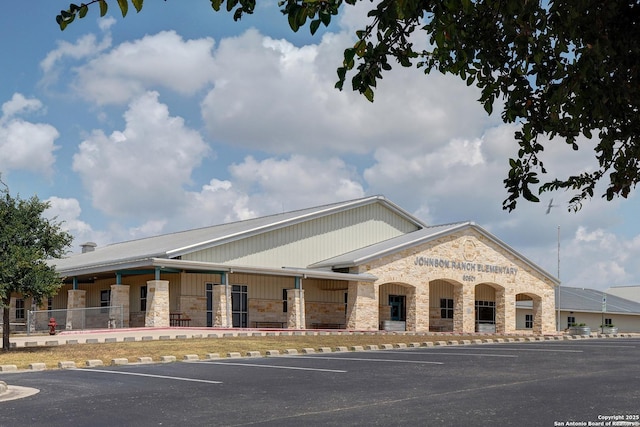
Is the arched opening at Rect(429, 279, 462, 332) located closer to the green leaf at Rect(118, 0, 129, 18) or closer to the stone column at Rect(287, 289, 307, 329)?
the stone column at Rect(287, 289, 307, 329)

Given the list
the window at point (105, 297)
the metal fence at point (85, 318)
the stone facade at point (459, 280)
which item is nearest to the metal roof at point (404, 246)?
the stone facade at point (459, 280)

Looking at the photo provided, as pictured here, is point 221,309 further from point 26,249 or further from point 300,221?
point 26,249

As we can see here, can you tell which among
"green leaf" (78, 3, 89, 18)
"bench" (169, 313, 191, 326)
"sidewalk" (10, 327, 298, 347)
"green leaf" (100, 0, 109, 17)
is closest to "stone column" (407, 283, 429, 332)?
"sidewalk" (10, 327, 298, 347)

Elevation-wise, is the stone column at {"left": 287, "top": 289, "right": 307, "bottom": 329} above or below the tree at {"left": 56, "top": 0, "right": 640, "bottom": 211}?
below

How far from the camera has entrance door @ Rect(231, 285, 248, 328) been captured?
38.7 metres

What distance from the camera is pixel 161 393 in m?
13.4

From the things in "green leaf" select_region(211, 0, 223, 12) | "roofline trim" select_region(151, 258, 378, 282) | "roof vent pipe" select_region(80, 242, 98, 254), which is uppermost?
"roof vent pipe" select_region(80, 242, 98, 254)

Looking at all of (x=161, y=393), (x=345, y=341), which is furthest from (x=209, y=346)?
(x=161, y=393)

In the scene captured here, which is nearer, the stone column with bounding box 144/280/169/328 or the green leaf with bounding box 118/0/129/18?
the green leaf with bounding box 118/0/129/18

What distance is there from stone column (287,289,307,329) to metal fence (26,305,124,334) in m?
8.10

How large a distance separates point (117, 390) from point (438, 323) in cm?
3526

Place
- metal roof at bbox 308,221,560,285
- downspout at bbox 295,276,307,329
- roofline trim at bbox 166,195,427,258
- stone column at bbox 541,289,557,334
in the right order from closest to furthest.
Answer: roofline trim at bbox 166,195,427,258 < downspout at bbox 295,276,307,329 < metal roof at bbox 308,221,560,285 < stone column at bbox 541,289,557,334

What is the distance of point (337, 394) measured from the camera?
509 inches

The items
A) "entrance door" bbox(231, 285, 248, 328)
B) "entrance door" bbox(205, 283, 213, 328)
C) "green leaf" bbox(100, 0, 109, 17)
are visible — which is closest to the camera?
"green leaf" bbox(100, 0, 109, 17)
